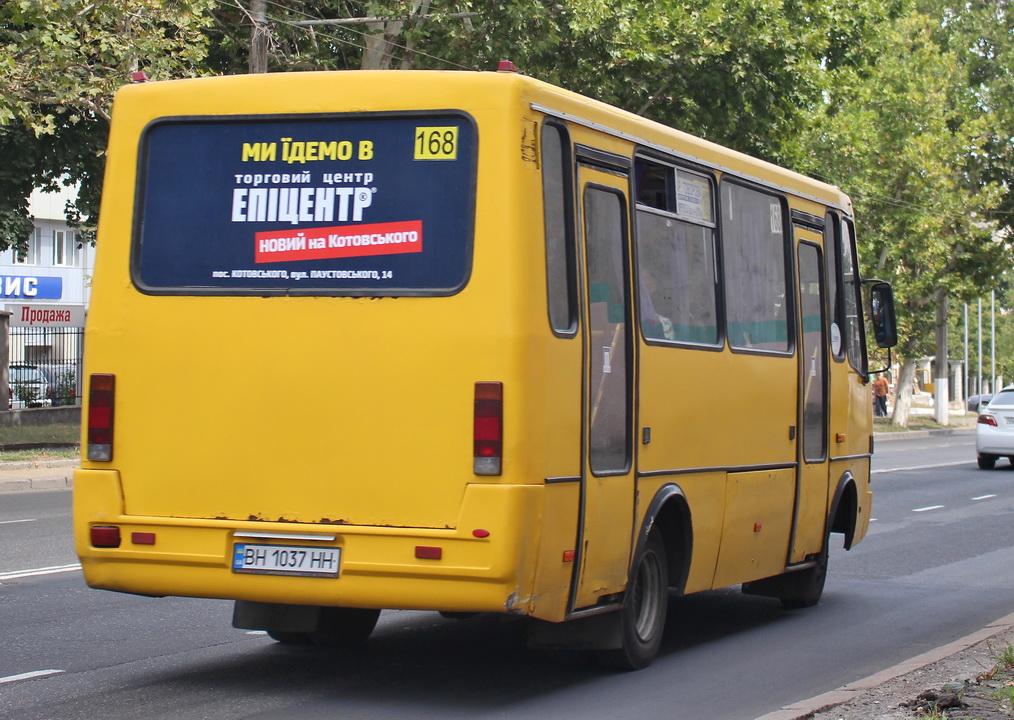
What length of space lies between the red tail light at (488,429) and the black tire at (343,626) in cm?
205

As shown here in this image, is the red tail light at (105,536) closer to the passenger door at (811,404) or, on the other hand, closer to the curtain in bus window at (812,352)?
the passenger door at (811,404)

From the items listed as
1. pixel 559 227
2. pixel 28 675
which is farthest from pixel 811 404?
pixel 28 675

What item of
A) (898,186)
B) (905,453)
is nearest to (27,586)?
(905,453)

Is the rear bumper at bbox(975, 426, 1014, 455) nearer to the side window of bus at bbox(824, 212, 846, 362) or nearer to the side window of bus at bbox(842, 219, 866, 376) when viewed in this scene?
the side window of bus at bbox(842, 219, 866, 376)

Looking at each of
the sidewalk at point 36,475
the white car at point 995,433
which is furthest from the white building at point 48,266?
the white car at point 995,433

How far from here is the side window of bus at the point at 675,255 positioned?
7.92 meters

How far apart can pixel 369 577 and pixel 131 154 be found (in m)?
2.37

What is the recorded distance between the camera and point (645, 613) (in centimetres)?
810

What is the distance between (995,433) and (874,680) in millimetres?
21733

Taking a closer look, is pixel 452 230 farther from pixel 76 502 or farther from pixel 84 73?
pixel 84 73

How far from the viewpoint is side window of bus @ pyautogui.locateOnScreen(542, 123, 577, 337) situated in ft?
22.5

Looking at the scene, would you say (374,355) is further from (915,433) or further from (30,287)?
(30,287)

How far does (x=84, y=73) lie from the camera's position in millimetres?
23500

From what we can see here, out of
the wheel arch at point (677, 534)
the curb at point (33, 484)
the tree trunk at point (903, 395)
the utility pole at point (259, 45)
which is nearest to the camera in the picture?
the wheel arch at point (677, 534)
